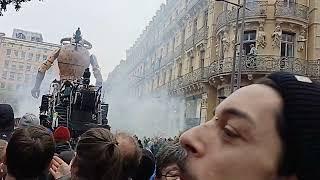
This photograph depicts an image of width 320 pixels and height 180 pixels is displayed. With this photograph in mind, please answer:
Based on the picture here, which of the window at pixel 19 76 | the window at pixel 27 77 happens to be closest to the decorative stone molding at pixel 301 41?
the window at pixel 19 76

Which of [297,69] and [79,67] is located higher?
[297,69]

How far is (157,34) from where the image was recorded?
1917 inches

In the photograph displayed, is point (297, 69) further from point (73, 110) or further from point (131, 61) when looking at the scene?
point (131, 61)

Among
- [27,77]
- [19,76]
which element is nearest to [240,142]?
[19,76]

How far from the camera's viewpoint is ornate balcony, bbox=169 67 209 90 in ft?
86.6

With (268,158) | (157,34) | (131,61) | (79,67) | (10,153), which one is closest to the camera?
(268,158)

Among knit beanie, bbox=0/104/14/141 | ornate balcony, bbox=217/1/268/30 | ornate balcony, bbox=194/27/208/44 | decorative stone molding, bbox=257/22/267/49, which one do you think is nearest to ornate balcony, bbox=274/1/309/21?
ornate balcony, bbox=217/1/268/30

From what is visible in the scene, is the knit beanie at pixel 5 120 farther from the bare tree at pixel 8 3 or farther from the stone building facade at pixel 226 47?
the stone building facade at pixel 226 47

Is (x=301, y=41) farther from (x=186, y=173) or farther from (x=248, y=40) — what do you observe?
(x=186, y=173)

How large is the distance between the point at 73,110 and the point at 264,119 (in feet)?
33.4

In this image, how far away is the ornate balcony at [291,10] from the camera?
71.8 feet

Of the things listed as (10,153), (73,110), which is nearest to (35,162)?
(10,153)

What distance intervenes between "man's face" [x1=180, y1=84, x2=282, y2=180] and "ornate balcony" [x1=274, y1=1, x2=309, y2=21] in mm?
22050

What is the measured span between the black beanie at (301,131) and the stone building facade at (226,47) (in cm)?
1217
